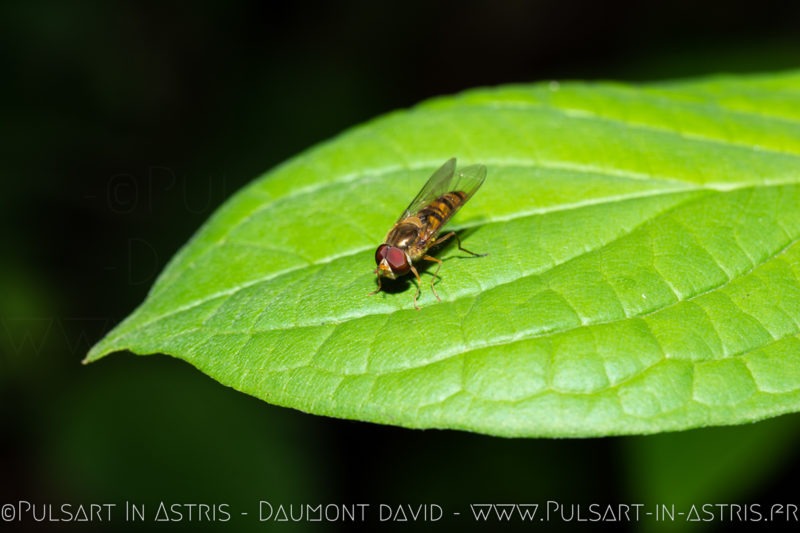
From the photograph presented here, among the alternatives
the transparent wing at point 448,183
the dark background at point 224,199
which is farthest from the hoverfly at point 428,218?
the dark background at point 224,199

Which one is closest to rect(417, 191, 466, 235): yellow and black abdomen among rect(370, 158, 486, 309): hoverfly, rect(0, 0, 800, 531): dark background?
rect(370, 158, 486, 309): hoverfly

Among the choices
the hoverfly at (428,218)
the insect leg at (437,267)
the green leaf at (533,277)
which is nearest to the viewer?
the green leaf at (533,277)

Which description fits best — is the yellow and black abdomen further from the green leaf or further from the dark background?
the dark background

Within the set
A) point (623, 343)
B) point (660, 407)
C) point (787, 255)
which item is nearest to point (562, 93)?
point (787, 255)

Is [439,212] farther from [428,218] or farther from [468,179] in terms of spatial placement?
[468,179]

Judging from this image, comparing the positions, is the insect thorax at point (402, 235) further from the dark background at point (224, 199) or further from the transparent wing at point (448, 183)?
the dark background at point (224, 199)

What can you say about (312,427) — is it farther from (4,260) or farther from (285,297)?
(285,297)

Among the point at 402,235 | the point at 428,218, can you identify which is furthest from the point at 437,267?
the point at 428,218
